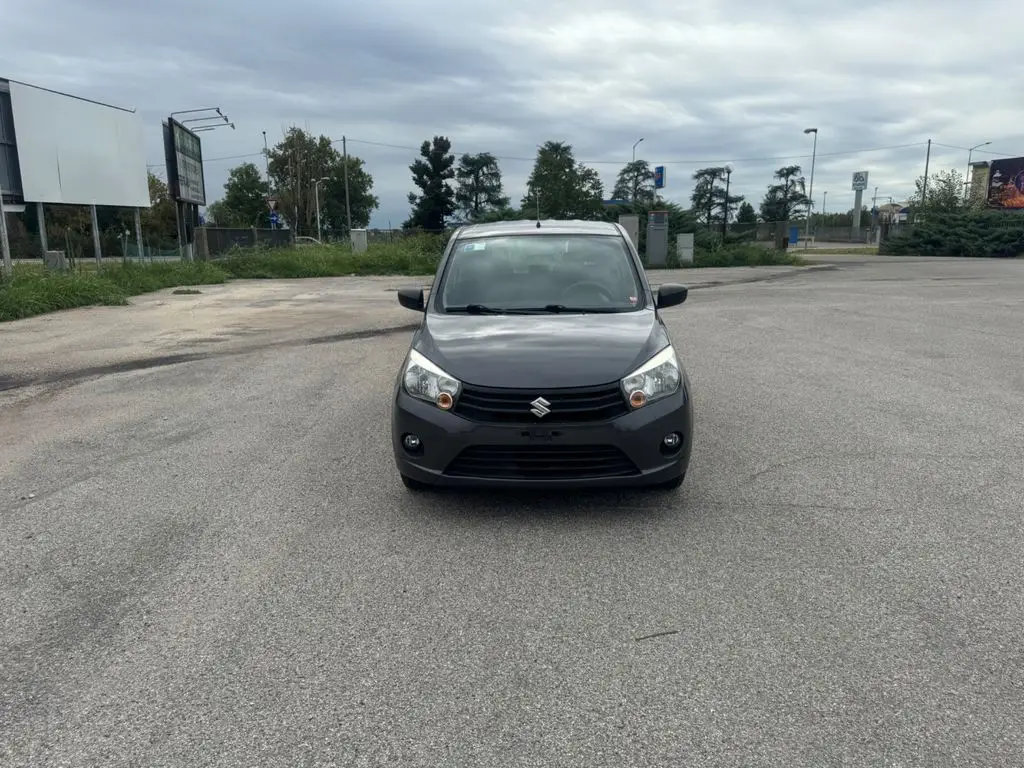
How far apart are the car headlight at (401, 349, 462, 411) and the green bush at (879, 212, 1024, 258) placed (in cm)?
4663

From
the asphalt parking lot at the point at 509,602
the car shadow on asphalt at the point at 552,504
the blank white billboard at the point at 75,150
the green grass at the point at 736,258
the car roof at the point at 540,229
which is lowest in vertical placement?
the asphalt parking lot at the point at 509,602

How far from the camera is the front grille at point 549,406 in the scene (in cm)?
423

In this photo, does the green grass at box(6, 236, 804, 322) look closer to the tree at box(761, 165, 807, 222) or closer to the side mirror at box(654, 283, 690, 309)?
the side mirror at box(654, 283, 690, 309)

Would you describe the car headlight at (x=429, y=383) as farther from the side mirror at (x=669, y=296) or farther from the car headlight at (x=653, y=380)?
the side mirror at (x=669, y=296)

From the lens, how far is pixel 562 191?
47.8 m

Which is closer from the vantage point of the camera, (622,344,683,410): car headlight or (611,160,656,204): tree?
(622,344,683,410): car headlight

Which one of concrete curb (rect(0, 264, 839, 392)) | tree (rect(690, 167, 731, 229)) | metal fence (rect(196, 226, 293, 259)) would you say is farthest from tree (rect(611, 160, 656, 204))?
concrete curb (rect(0, 264, 839, 392))

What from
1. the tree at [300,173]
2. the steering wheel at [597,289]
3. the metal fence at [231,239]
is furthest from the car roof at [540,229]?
the tree at [300,173]

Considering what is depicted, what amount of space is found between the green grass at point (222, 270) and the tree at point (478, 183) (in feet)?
141

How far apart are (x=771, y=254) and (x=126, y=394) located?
3140 centimetres

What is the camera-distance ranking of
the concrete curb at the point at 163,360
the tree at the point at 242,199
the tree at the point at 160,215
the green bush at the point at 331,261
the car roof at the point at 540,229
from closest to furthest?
the car roof at the point at 540,229, the concrete curb at the point at 163,360, the green bush at the point at 331,261, the tree at the point at 160,215, the tree at the point at 242,199

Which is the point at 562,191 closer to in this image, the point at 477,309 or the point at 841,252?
the point at 841,252

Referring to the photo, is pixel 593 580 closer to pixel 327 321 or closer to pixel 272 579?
pixel 272 579

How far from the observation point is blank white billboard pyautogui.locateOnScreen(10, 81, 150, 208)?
20.6 meters
